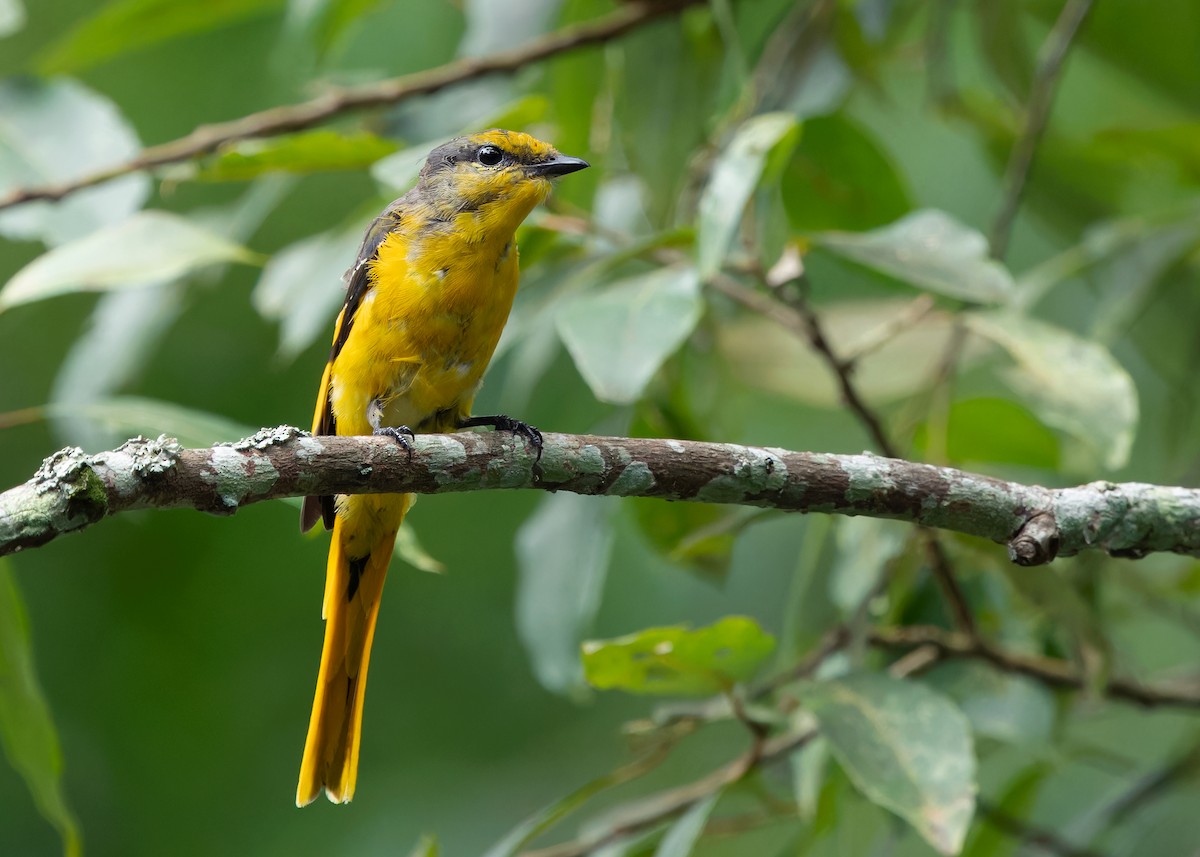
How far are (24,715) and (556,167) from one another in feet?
6.05

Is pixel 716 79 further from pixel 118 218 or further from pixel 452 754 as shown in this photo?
pixel 452 754

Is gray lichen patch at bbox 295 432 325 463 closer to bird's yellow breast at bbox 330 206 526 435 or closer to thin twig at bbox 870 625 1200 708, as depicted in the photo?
bird's yellow breast at bbox 330 206 526 435

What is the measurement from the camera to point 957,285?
2986 mm

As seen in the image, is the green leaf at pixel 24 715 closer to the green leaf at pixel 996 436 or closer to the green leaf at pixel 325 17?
the green leaf at pixel 325 17

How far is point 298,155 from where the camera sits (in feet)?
11.0

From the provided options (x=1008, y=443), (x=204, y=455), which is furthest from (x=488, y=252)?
(x=1008, y=443)

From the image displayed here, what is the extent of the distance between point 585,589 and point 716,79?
1635 millimetres

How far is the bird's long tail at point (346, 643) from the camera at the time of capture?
10.1ft

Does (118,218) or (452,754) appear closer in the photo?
(118,218)

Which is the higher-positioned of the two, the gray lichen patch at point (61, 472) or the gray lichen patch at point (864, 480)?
the gray lichen patch at point (61, 472)

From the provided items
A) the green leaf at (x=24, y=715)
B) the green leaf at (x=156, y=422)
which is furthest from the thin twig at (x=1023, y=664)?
the green leaf at (x=24, y=715)

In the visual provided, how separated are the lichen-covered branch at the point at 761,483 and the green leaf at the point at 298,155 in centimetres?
131

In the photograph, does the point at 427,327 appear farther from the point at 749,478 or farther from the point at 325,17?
the point at 325,17

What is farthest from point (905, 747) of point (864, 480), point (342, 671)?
point (342, 671)
